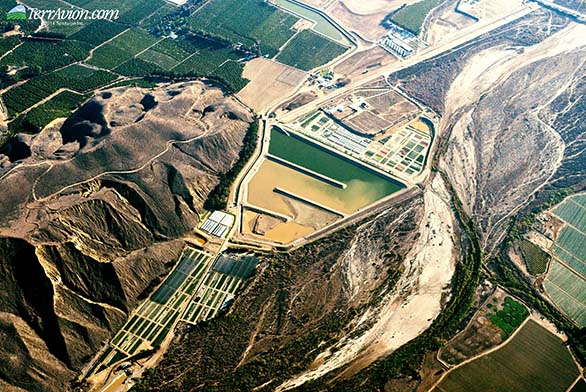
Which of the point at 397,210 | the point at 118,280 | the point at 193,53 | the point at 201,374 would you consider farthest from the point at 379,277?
the point at 193,53

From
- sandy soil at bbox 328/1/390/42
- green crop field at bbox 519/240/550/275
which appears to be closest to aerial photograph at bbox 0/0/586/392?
green crop field at bbox 519/240/550/275

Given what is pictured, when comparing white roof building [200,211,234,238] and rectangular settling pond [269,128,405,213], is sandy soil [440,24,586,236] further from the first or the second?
white roof building [200,211,234,238]

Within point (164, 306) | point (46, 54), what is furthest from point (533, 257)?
point (46, 54)

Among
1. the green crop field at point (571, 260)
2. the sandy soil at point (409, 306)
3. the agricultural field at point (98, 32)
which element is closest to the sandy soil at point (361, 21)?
the agricultural field at point (98, 32)

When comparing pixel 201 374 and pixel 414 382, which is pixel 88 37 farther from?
pixel 414 382

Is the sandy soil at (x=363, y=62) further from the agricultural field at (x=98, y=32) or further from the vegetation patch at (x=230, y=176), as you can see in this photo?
the agricultural field at (x=98, y=32)

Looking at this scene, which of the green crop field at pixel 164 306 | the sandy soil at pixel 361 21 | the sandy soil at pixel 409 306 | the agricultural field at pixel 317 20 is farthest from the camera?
the sandy soil at pixel 361 21

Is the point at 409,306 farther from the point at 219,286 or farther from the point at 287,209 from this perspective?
the point at 219,286
